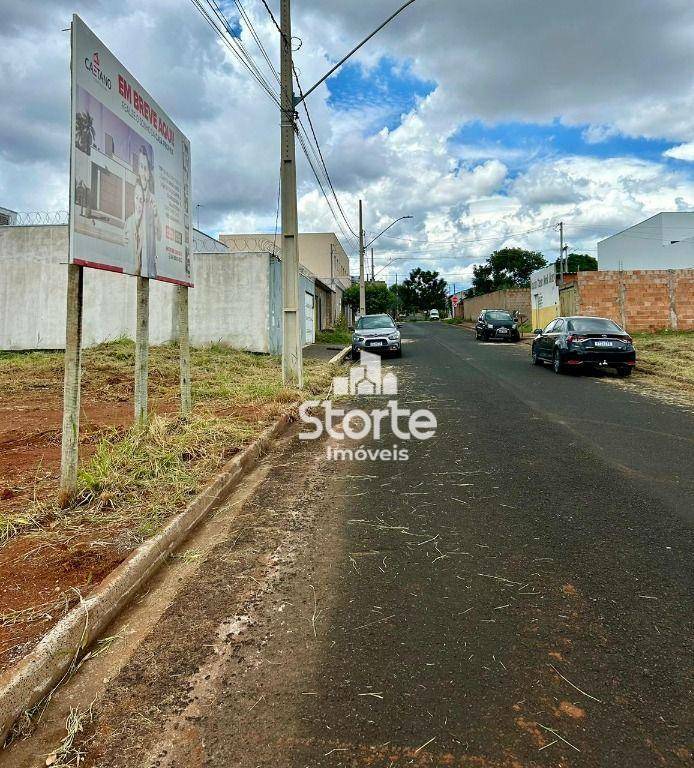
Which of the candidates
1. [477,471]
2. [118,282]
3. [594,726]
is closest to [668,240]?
[118,282]

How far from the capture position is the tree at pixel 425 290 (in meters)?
101

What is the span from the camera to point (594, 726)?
7.62 feet

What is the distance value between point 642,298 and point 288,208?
20657 mm

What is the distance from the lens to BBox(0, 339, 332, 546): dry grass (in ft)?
14.7

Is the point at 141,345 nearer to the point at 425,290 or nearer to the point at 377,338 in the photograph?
the point at 377,338

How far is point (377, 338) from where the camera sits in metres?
20.0

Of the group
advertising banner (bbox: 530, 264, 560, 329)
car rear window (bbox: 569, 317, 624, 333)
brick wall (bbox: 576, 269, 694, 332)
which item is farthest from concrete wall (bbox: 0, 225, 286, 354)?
advertising banner (bbox: 530, 264, 560, 329)

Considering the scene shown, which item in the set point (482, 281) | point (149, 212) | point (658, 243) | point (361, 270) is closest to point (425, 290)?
point (482, 281)

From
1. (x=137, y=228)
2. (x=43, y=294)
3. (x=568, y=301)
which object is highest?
(x=568, y=301)

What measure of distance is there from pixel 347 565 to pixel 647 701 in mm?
1912

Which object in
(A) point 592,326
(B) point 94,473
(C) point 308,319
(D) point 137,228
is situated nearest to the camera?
(B) point 94,473

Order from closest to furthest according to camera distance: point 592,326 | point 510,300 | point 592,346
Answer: point 592,346 → point 592,326 → point 510,300

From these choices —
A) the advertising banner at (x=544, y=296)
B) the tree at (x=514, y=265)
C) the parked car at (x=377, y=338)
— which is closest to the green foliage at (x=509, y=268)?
the tree at (x=514, y=265)

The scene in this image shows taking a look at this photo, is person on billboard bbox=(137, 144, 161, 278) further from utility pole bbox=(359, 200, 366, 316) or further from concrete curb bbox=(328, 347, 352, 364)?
utility pole bbox=(359, 200, 366, 316)
